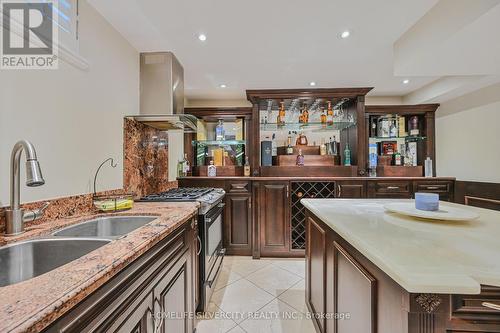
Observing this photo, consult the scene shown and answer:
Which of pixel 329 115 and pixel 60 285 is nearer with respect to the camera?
pixel 60 285

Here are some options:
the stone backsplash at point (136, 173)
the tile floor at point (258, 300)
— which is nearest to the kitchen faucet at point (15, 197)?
the stone backsplash at point (136, 173)

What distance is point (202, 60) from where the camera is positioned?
2.30 m

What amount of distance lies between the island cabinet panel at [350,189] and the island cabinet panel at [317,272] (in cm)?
134

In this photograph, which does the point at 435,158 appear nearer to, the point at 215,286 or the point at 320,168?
the point at 320,168

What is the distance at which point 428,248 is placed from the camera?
76cm

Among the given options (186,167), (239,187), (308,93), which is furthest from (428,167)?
(186,167)

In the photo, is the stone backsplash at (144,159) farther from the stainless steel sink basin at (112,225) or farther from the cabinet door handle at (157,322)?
the cabinet door handle at (157,322)

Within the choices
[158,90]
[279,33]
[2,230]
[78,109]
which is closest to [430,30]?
[279,33]

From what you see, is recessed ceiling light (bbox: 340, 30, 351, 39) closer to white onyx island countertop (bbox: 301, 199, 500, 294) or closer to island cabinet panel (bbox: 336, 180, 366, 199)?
white onyx island countertop (bbox: 301, 199, 500, 294)

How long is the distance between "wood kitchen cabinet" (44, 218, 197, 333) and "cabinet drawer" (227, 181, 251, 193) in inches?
54.4

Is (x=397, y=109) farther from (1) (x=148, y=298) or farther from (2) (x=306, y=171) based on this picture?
(1) (x=148, y=298)

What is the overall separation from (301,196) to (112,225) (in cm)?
229

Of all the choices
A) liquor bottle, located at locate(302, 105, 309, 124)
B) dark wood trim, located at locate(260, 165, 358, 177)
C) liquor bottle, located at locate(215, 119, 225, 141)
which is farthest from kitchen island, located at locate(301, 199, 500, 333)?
liquor bottle, located at locate(215, 119, 225, 141)

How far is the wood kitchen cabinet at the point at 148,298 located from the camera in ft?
1.99
